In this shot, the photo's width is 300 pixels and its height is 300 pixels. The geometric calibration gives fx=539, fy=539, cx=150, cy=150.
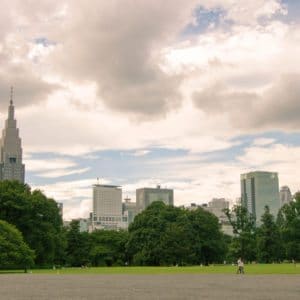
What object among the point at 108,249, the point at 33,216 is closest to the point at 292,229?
the point at 108,249

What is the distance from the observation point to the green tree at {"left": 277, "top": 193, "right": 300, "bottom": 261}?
93938mm

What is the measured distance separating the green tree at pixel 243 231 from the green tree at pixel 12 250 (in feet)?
173

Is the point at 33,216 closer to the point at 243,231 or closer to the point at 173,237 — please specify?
the point at 173,237

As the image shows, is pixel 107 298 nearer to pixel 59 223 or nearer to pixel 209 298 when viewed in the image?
pixel 209 298

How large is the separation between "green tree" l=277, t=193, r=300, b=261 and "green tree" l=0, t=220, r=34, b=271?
163ft

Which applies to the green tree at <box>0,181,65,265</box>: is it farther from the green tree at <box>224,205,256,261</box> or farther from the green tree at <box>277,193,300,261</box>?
the green tree at <box>277,193,300,261</box>

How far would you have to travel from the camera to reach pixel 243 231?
350 feet

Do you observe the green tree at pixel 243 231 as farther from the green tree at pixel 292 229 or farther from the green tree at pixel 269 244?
the green tree at pixel 292 229

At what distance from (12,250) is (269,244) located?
58.6 meters

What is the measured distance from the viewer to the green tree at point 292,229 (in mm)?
93938

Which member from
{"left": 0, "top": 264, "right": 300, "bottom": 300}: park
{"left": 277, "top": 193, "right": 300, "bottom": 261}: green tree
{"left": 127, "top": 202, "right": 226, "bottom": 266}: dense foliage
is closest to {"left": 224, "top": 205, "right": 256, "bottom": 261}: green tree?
{"left": 127, "top": 202, "right": 226, "bottom": 266}: dense foliage

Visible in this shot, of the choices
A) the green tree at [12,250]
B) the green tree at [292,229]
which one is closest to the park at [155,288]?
the green tree at [12,250]

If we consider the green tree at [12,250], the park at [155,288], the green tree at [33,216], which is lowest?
the park at [155,288]

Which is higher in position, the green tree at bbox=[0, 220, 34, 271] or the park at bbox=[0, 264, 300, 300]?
the green tree at bbox=[0, 220, 34, 271]
